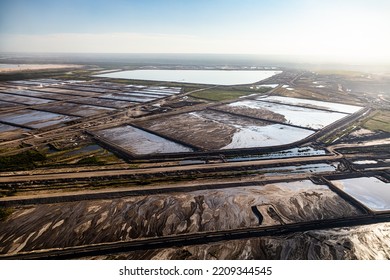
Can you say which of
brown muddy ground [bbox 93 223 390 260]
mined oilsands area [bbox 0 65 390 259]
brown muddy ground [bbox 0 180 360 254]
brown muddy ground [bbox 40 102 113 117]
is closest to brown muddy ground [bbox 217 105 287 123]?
mined oilsands area [bbox 0 65 390 259]

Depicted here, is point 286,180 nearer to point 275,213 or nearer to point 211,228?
point 275,213

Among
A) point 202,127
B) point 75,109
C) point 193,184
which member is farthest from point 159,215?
point 75,109

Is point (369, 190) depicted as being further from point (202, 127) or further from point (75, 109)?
point (75, 109)

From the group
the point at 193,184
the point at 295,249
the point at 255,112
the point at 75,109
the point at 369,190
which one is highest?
the point at 295,249

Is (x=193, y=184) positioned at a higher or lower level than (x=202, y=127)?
higher

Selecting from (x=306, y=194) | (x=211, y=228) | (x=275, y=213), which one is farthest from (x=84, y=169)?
(x=306, y=194)

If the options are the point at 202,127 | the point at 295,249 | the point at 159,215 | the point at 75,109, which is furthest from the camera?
the point at 75,109
